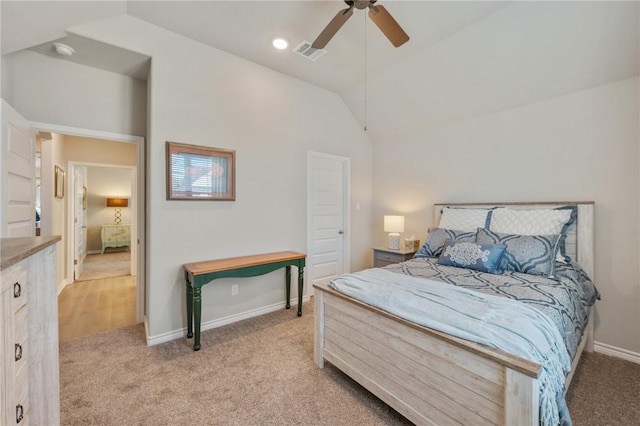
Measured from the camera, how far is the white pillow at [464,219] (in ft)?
9.76

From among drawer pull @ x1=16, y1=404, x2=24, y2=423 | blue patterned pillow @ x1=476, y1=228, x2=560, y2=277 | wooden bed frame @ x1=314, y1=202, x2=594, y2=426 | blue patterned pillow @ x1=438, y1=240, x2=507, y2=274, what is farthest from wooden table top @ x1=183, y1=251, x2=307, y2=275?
blue patterned pillow @ x1=476, y1=228, x2=560, y2=277

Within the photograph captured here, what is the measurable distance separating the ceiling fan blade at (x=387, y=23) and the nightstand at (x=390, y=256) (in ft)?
8.01

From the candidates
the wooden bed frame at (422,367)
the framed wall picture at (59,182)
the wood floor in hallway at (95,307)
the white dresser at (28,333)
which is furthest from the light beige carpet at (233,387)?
the framed wall picture at (59,182)

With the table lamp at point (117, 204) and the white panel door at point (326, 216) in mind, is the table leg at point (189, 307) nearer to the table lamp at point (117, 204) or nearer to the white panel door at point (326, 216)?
the white panel door at point (326, 216)

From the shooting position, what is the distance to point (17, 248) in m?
1.09

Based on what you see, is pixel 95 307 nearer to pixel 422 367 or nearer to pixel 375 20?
pixel 422 367

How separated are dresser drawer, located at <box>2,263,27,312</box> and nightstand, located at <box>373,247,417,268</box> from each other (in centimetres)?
338

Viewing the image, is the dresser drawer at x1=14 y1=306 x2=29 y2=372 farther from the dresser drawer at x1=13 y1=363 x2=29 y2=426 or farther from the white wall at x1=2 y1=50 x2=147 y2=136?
the white wall at x1=2 y1=50 x2=147 y2=136

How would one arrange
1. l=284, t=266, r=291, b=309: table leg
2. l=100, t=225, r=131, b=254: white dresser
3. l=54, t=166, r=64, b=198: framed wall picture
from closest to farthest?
l=284, t=266, r=291, b=309: table leg
l=54, t=166, r=64, b=198: framed wall picture
l=100, t=225, r=131, b=254: white dresser

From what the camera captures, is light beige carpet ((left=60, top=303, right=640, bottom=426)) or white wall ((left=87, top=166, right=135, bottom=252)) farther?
white wall ((left=87, top=166, right=135, bottom=252))

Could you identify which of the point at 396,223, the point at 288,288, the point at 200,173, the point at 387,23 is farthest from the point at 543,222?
the point at 200,173

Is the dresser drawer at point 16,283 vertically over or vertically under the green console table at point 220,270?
over

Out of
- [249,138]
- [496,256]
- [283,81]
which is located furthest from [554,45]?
[249,138]

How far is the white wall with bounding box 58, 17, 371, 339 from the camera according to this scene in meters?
2.60
